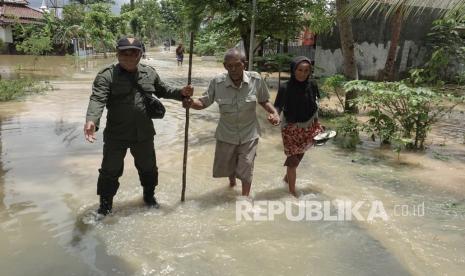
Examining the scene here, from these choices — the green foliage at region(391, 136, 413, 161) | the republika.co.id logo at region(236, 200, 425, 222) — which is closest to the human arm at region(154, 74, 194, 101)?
the republika.co.id logo at region(236, 200, 425, 222)

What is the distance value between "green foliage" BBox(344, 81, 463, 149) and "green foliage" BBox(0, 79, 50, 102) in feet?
27.8

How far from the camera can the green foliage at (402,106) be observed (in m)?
6.37

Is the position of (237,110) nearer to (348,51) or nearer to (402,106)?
(402,106)

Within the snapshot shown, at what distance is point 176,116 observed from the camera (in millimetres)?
9711

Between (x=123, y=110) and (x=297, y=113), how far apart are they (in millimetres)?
1885

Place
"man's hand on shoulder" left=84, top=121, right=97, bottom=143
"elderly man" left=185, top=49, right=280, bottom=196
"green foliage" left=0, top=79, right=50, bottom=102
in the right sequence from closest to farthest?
1. "man's hand on shoulder" left=84, top=121, right=97, bottom=143
2. "elderly man" left=185, top=49, right=280, bottom=196
3. "green foliage" left=0, top=79, right=50, bottom=102

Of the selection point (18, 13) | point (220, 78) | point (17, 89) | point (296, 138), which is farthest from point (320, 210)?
point (18, 13)

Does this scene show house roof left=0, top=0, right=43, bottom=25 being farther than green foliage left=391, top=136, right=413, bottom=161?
Yes

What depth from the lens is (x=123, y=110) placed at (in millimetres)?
4027

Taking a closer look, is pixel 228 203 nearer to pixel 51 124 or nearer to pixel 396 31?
pixel 51 124

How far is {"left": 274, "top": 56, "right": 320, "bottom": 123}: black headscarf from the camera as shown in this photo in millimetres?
4777

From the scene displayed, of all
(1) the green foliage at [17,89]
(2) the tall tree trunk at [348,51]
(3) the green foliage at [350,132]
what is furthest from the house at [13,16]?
(3) the green foliage at [350,132]

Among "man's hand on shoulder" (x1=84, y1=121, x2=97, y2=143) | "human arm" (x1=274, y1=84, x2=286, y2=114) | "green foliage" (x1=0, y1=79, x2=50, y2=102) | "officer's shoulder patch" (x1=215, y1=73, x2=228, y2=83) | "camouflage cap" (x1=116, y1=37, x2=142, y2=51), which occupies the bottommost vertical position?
"green foliage" (x1=0, y1=79, x2=50, y2=102)

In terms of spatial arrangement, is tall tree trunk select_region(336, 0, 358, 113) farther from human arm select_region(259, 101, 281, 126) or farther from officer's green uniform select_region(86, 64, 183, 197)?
officer's green uniform select_region(86, 64, 183, 197)
